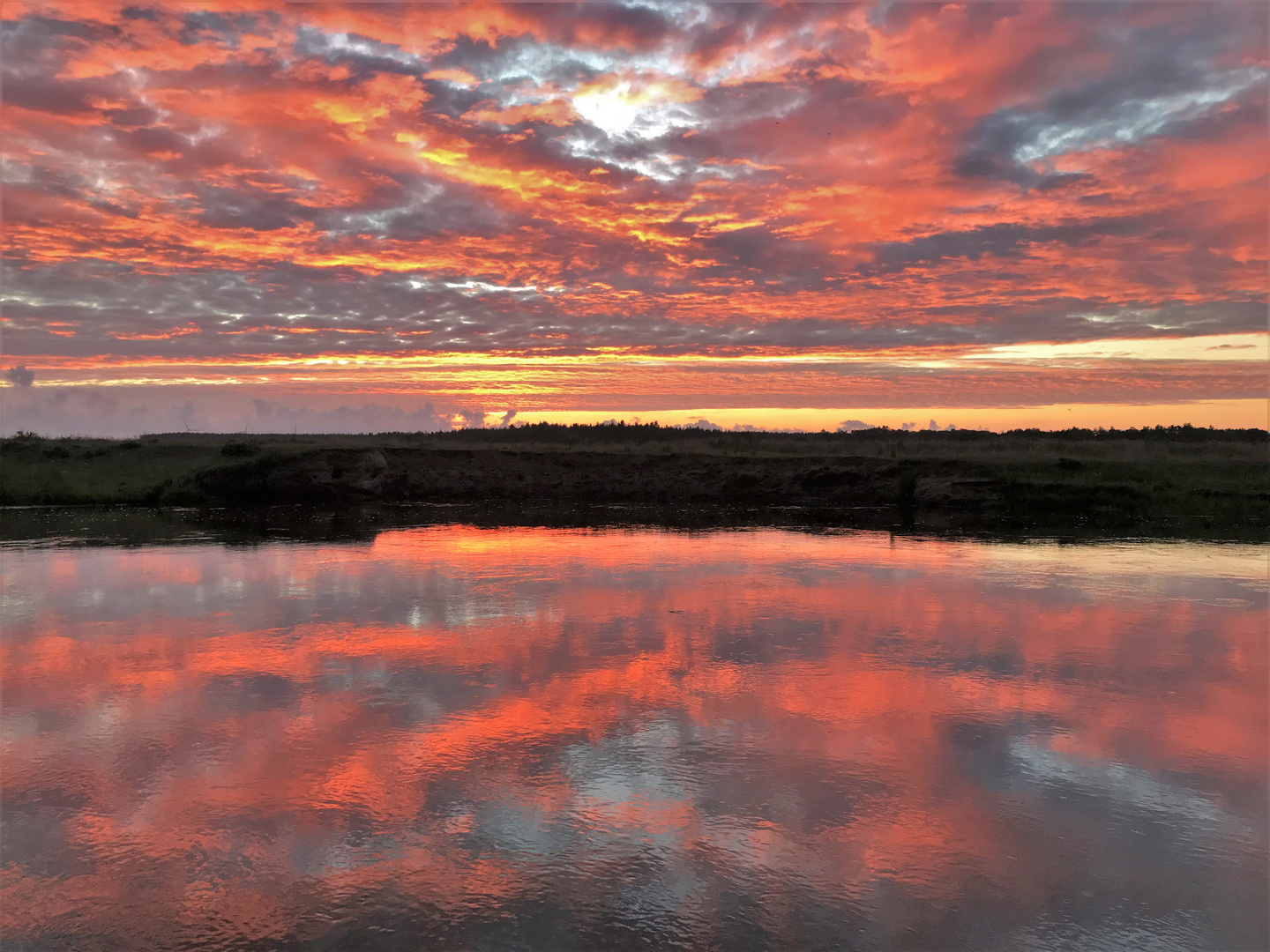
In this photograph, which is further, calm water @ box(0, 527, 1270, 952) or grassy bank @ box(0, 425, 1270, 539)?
grassy bank @ box(0, 425, 1270, 539)

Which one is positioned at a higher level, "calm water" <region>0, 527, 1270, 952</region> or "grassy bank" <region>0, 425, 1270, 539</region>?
"grassy bank" <region>0, 425, 1270, 539</region>

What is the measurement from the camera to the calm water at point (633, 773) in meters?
4.39

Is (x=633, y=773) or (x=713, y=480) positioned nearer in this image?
(x=633, y=773)

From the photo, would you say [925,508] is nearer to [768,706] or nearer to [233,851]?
[768,706]

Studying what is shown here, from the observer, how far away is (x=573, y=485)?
34406 millimetres

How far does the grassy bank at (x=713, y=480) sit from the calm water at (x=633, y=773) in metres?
15.5

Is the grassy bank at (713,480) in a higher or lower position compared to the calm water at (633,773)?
higher

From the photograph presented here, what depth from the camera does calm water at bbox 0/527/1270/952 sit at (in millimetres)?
4391

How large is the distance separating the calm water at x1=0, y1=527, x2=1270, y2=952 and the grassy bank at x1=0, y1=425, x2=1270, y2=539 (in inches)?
611

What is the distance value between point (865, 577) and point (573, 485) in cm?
2109

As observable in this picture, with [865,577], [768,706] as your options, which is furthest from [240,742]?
[865,577]

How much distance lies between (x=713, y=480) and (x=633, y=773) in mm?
27865

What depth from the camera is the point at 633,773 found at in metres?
6.09

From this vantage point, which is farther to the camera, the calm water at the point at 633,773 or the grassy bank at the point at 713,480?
the grassy bank at the point at 713,480
